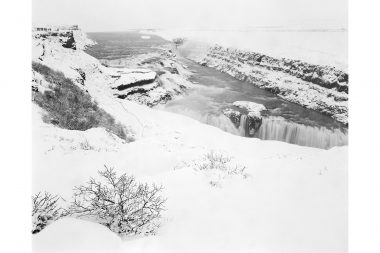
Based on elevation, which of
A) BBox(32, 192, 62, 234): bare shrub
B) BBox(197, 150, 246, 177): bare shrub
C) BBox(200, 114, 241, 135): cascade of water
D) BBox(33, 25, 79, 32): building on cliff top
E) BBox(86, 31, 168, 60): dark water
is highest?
BBox(33, 25, 79, 32): building on cliff top

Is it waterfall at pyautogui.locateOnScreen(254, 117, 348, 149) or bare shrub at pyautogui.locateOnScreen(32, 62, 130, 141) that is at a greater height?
bare shrub at pyautogui.locateOnScreen(32, 62, 130, 141)

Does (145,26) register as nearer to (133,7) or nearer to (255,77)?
(133,7)

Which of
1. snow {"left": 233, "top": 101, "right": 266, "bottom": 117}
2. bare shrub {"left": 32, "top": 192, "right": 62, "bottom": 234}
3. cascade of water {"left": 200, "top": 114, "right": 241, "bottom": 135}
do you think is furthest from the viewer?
snow {"left": 233, "top": 101, "right": 266, "bottom": 117}

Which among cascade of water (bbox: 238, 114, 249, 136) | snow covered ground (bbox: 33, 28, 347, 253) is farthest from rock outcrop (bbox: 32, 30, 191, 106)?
cascade of water (bbox: 238, 114, 249, 136)

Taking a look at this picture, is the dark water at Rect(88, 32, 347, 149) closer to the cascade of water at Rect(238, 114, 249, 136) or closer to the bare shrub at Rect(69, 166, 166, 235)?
the cascade of water at Rect(238, 114, 249, 136)

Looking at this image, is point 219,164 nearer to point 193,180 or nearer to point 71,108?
point 193,180

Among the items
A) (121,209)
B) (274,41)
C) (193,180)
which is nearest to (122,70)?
(193,180)

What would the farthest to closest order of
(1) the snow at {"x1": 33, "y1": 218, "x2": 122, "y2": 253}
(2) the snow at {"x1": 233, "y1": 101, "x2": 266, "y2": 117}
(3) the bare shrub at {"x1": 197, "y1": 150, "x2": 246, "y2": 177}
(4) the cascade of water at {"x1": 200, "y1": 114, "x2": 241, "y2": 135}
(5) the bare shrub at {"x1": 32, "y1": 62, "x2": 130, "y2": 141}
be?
(5) the bare shrub at {"x1": 32, "y1": 62, "x2": 130, "y2": 141} < (2) the snow at {"x1": 233, "y1": 101, "x2": 266, "y2": 117} < (4) the cascade of water at {"x1": 200, "y1": 114, "x2": 241, "y2": 135} < (3) the bare shrub at {"x1": 197, "y1": 150, "x2": 246, "y2": 177} < (1) the snow at {"x1": 33, "y1": 218, "x2": 122, "y2": 253}
